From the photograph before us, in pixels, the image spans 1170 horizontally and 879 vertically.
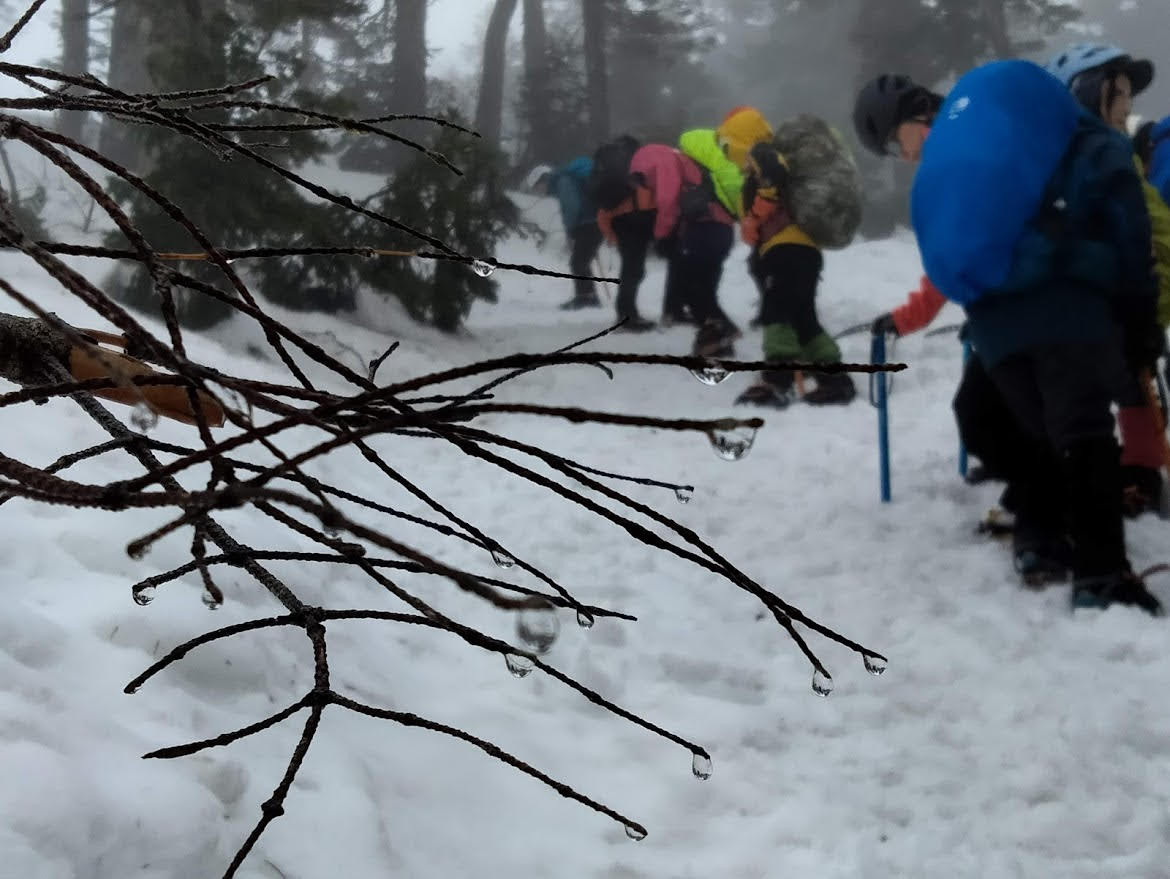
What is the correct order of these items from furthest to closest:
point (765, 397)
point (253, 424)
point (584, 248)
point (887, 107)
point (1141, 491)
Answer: point (584, 248)
point (765, 397)
point (887, 107)
point (1141, 491)
point (253, 424)

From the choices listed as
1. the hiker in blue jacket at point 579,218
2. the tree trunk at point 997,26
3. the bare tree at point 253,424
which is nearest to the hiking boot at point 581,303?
the hiker in blue jacket at point 579,218

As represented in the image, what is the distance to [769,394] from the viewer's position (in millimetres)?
6113

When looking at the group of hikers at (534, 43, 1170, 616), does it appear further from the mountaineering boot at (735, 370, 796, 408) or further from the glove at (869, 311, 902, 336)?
the mountaineering boot at (735, 370, 796, 408)

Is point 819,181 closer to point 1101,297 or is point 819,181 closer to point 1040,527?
point 1101,297

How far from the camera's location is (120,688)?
1.59 meters

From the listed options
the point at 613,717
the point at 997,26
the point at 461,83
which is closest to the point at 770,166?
the point at 613,717

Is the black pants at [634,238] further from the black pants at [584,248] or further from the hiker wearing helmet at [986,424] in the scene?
the hiker wearing helmet at [986,424]

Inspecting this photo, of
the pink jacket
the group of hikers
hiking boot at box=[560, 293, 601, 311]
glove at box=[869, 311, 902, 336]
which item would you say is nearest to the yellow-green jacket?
the pink jacket

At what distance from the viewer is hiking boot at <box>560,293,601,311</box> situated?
11.1 m

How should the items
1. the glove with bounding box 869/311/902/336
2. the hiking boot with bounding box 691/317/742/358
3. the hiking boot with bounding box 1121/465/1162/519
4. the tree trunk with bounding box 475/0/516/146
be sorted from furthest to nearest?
1. the tree trunk with bounding box 475/0/516/146
2. the hiking boot with bounding box 691/317/742/358
3. the glove with bounding box 869/311/902/336
4. the hiking boot with bounding box 1121/465/1162/519

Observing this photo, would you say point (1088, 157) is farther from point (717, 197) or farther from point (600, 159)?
point (600, 159)

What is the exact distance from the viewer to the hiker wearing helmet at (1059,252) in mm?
2764

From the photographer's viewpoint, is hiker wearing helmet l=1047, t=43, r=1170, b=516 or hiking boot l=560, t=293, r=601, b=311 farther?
hiking boot l=560, t=293, r=601, b=311

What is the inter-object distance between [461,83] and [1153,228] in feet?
89.0
